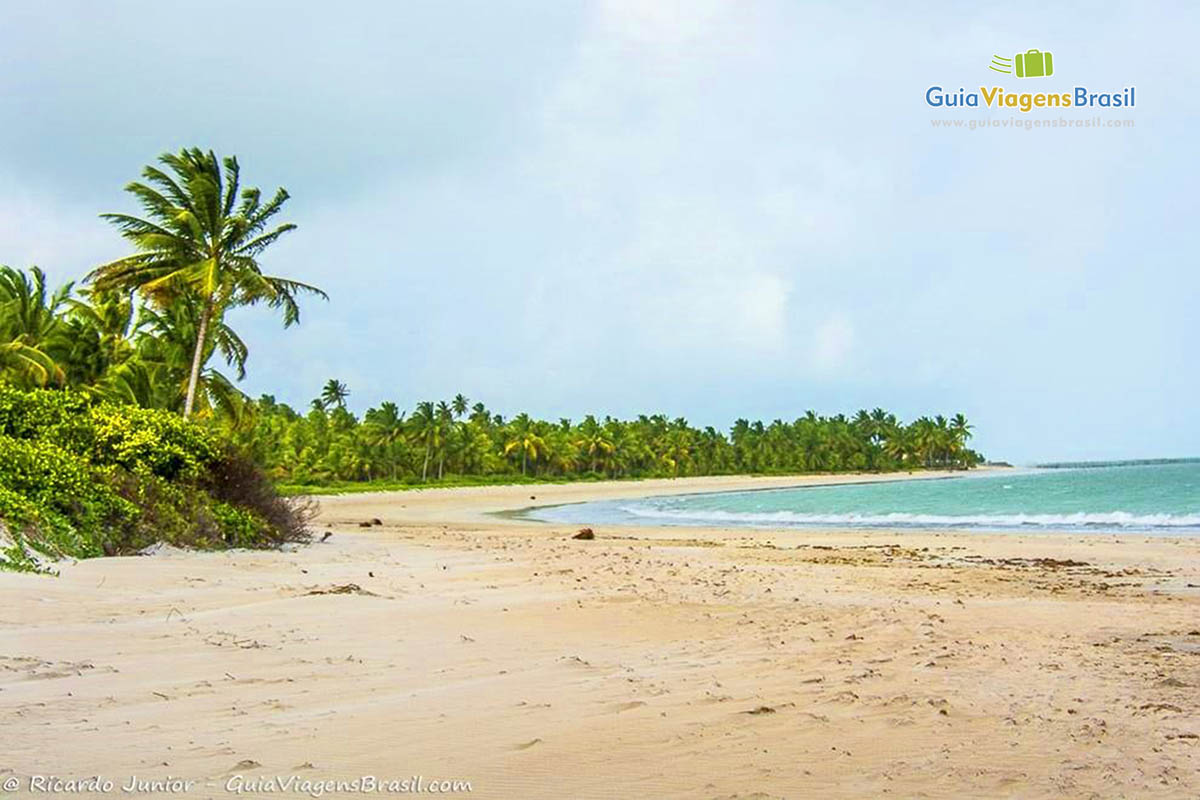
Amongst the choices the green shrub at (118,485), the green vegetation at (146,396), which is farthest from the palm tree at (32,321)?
the green shrub at (118,485)

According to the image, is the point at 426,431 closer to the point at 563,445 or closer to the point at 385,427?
the point at 385,427

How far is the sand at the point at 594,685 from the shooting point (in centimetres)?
396

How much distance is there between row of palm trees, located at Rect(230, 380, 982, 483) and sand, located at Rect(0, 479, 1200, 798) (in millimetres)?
41804

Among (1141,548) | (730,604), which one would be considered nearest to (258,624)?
(730,604)

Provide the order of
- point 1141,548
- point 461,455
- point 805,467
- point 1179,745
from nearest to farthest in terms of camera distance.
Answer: point 1179,745, point 1141,548, point 461,455, point 805,467

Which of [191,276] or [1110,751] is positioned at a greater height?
[191,276]

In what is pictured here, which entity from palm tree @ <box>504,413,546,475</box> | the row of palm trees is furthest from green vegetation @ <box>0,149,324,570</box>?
palm tree @ <box>504,413,546,475</box>

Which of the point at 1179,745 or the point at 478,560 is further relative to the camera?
the point at 478,560

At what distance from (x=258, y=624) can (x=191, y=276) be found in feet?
56.4

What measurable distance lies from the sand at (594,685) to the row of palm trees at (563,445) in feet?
137

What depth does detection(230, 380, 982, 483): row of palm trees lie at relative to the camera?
8106 cm

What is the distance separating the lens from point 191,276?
21.9 m

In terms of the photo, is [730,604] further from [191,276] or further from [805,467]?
[805,467]

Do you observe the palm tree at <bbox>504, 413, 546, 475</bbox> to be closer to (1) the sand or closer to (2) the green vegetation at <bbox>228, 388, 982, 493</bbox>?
(2) the green vegetation at <bbox>228, 388, 982, 493</bbox>
